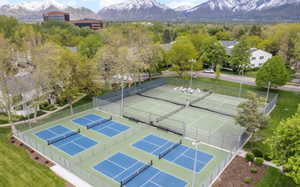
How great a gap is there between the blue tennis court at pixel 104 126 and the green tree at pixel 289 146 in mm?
16125

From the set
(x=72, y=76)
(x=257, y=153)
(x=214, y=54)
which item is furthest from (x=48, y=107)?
(x=214, y=54)

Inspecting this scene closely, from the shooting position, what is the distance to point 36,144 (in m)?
22.2

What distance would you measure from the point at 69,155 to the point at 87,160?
2.11 m

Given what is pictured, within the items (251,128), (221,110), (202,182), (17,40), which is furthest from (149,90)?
(17,40)

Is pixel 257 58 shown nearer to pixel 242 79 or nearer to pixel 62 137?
pixel 242 79

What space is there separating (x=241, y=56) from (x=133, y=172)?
41.8 m

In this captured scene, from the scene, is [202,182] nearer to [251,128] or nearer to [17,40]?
[251,128]

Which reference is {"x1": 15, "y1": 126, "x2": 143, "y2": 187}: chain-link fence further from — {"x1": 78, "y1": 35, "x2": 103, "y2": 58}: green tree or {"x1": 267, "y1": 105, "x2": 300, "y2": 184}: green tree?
{"x1": 78, "y1": 35, "x2": 103, "y2": 58}: green tree

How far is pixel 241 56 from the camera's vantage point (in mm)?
51188

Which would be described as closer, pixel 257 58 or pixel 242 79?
pixel 242 79

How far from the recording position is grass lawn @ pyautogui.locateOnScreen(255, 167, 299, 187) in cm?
1778

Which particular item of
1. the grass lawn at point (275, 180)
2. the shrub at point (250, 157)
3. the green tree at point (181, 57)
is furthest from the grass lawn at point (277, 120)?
the green tree at point (181, 57)

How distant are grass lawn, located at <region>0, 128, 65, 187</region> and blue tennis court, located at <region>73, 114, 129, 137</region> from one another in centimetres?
775

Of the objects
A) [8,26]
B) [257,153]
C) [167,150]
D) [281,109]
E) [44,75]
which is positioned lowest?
[167,150]
